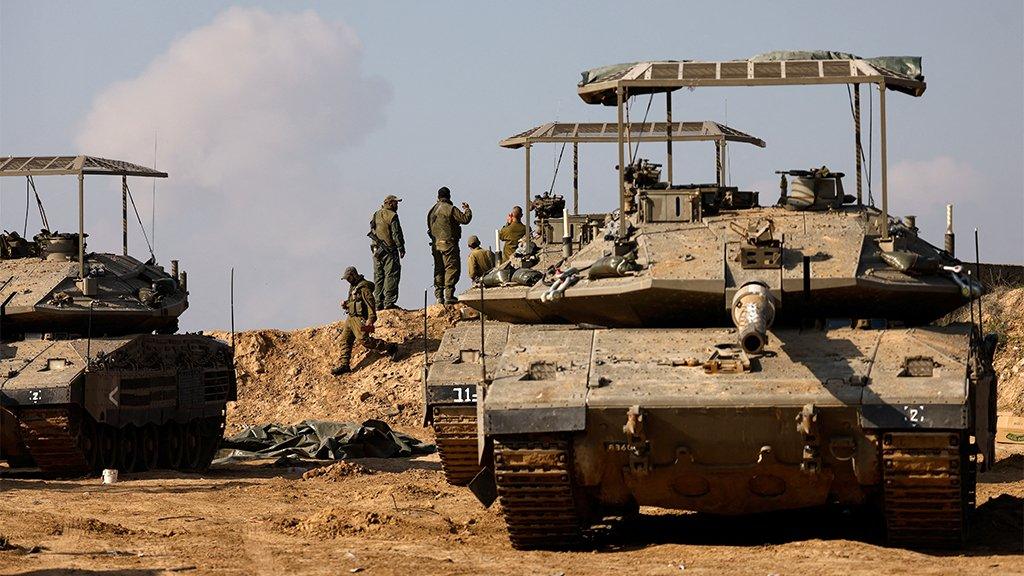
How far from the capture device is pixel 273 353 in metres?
35.1

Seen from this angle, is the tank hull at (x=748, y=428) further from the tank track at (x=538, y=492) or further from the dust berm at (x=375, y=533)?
the dust berm at (x=375, y=533)

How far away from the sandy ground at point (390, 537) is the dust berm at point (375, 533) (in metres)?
0.02

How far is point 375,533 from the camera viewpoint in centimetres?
1581

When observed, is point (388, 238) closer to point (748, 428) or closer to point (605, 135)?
point (605, 135)

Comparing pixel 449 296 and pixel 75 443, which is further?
pixel 449 296

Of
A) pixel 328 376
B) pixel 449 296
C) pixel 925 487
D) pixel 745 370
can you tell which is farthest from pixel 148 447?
pixel 925 487

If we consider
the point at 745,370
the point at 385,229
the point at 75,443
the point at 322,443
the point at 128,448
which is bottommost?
the point at 322,443

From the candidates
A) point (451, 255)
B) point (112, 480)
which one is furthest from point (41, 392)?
point (451, 255)

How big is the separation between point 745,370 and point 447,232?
20.1 m

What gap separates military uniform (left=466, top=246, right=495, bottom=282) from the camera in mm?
32594

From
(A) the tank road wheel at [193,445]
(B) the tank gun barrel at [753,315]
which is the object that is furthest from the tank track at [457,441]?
(A) the tank road wheel at [193,445]

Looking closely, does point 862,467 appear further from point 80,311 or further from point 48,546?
point 80,311

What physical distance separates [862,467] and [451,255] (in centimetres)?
2069

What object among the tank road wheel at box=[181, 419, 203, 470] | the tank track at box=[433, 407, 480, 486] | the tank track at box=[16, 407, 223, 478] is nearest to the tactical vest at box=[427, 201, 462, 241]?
the tank road wheel at box=[181, 419, 203, 470]
